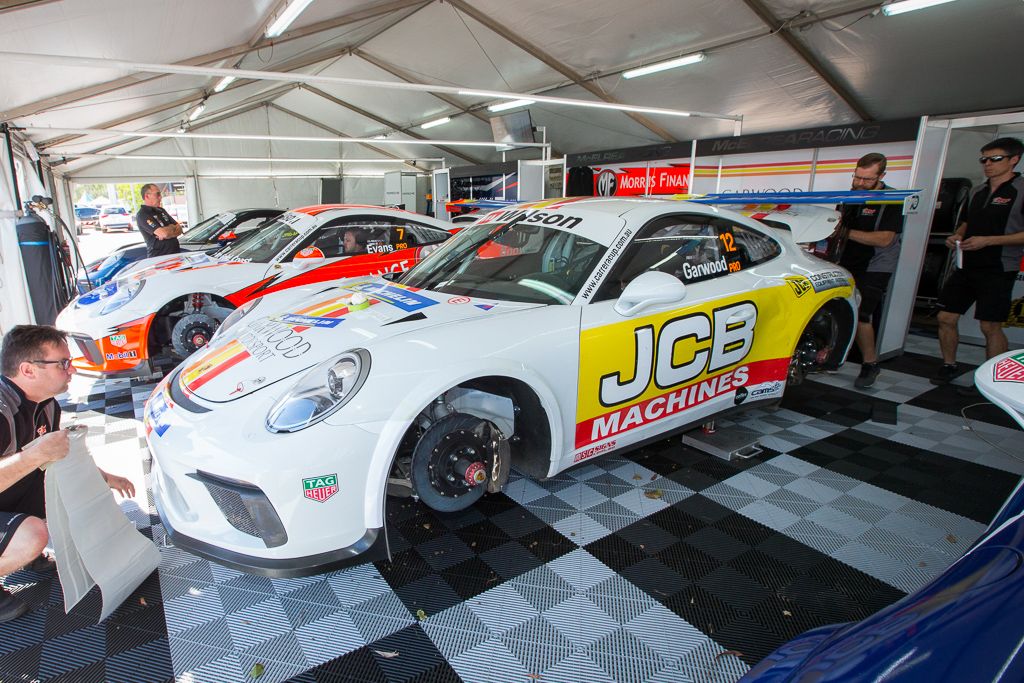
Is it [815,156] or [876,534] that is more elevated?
[815,156]

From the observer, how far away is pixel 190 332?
422cm

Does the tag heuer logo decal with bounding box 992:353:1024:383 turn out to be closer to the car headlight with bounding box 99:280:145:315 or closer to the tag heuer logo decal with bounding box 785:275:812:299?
the tag heuer logo decal with bounding box 785:275:812:299

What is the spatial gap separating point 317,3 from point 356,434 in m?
7.41

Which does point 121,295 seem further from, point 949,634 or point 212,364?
point 949,634

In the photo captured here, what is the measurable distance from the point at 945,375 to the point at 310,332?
472 centimetres

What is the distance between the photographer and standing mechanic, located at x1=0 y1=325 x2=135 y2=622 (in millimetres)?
1739

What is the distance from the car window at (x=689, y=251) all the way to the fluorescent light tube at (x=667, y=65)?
265 inches

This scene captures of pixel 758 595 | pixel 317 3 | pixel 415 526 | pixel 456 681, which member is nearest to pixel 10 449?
pixel 415 526

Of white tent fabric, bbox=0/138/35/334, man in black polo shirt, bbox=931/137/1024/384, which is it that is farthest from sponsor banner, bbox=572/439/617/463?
white tent fabric, bbox=0/138/35/334

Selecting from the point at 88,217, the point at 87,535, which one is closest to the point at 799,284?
the point at 87,535

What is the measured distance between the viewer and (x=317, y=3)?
7.12 m

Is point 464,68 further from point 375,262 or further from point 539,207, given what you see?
point 539,207

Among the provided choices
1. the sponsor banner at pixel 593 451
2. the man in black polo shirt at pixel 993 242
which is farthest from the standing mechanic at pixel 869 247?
the sponsor banner at pixel 593 451

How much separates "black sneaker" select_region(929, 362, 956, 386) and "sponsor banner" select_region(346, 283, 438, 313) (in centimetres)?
414
